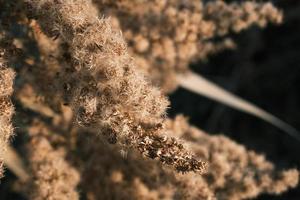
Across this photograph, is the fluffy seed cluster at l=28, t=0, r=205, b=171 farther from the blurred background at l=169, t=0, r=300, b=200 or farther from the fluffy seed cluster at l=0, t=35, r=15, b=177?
the blurred background at l=169, t=0, r=300, b=200

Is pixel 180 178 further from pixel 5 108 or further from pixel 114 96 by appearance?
pixel 5 108

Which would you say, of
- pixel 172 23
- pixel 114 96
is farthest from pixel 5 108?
pixel 172 23

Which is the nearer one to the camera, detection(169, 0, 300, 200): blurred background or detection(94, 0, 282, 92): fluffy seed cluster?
detection(94, 0, 282, 92): fluffy seed cluster

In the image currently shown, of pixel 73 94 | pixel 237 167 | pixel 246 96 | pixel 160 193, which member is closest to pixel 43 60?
pixel 73 94

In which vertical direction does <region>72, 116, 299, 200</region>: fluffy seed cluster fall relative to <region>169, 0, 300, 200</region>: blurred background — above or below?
below

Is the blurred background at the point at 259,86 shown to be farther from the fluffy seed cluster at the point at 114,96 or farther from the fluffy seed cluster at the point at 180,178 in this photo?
the fluffy seed cluster at the point at 114,96

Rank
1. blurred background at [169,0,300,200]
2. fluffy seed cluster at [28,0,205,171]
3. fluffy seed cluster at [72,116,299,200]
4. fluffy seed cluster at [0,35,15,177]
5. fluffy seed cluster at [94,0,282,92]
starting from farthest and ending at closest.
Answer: blurred background at [169,0,300,200] → fluffy seed cluster at [94,0,282,92] → fluffy seed cluster at [72,116,299,200] → fluffy seed cluster at [0,35,15,177] → fluffy seed cluster at [28,0,205,171]

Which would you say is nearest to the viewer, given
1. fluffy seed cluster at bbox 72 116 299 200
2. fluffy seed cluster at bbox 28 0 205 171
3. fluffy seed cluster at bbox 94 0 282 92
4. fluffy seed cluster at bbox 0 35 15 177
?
fluffy seed cluster at bbox 28 0 205 171

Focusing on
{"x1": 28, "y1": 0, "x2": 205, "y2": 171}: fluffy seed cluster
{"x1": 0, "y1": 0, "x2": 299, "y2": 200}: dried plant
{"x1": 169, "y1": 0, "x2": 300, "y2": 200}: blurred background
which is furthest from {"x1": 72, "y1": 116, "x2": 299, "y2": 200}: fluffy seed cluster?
{"x1": 169, "y1": 0, "x2": 300, "y2": 200}: blurred background
